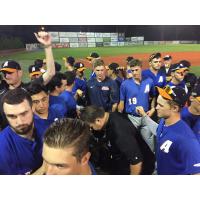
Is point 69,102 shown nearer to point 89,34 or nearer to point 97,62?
point 97,62

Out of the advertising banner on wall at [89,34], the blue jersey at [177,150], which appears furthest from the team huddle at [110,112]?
the advertising banner on wall at [89,34]

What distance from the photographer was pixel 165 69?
2.07 metres

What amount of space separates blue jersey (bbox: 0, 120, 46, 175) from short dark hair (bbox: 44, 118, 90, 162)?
428 millimetres

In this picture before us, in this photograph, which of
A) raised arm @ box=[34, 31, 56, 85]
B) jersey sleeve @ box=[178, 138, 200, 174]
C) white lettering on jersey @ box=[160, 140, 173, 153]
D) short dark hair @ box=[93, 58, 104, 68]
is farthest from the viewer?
short dark hair @ box=[93, 58, 104, 68]

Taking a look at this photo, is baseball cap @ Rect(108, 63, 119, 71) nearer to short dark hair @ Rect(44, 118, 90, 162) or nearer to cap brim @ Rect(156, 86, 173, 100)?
cap brim @ Rect(156, 86, 173, 100)

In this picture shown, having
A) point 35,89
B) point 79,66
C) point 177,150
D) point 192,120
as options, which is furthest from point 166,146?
point 35,89

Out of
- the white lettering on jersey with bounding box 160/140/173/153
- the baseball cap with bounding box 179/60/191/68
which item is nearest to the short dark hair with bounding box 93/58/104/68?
the baseball cap with bounding box 179/60/191/68

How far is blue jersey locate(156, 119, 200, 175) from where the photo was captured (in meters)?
1.63

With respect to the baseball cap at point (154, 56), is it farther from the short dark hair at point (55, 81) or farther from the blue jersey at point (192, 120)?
Result: the short dark hair at point (55, 81)

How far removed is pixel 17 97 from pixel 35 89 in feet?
0.69

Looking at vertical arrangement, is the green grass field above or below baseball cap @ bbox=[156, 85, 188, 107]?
above

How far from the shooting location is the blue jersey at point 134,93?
2.07 m
